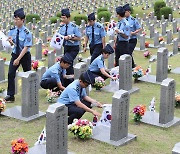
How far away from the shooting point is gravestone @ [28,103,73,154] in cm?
747

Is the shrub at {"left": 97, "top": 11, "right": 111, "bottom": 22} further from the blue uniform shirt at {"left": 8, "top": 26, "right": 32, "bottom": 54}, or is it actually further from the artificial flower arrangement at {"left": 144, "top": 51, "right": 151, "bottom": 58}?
the blue uniform shirt at {"left": 8, "top": 26, "right": 32, "bottom": 54}

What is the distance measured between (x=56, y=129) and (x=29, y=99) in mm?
2288

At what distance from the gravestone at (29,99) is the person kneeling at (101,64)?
A: 82.8 inches

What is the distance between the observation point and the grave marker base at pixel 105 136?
8523 mm

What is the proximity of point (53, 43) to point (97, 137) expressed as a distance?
12.7ft

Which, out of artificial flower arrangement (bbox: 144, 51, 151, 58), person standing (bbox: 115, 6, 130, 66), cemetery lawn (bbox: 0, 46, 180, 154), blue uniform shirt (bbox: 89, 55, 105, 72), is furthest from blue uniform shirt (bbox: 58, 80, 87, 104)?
artificial flower arrangement (bbox: 144, 51, 151, 58)

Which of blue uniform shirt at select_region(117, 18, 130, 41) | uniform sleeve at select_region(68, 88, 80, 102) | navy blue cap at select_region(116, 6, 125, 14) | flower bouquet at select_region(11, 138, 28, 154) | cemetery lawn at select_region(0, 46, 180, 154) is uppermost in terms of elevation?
navy blue cap at select_region(116, 6, 125, 14)

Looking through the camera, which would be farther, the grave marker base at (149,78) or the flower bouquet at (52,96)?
the grave marker base at (149,78)

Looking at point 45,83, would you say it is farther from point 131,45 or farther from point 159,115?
point 131,45

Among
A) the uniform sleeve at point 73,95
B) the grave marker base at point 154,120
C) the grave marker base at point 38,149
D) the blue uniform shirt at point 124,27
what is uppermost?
the blue uniform shirt at point 124,27

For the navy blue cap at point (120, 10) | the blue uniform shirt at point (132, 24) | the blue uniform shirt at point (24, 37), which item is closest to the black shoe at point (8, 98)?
the blue uniform shirt at point (24, 37)

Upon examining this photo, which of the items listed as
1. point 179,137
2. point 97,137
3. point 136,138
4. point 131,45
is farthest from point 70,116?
point 131,45

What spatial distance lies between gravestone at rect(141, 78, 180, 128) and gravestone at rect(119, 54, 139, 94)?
71.6 inches

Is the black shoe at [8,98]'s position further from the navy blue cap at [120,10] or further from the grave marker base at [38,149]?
the navy blue cap at [120,10]
